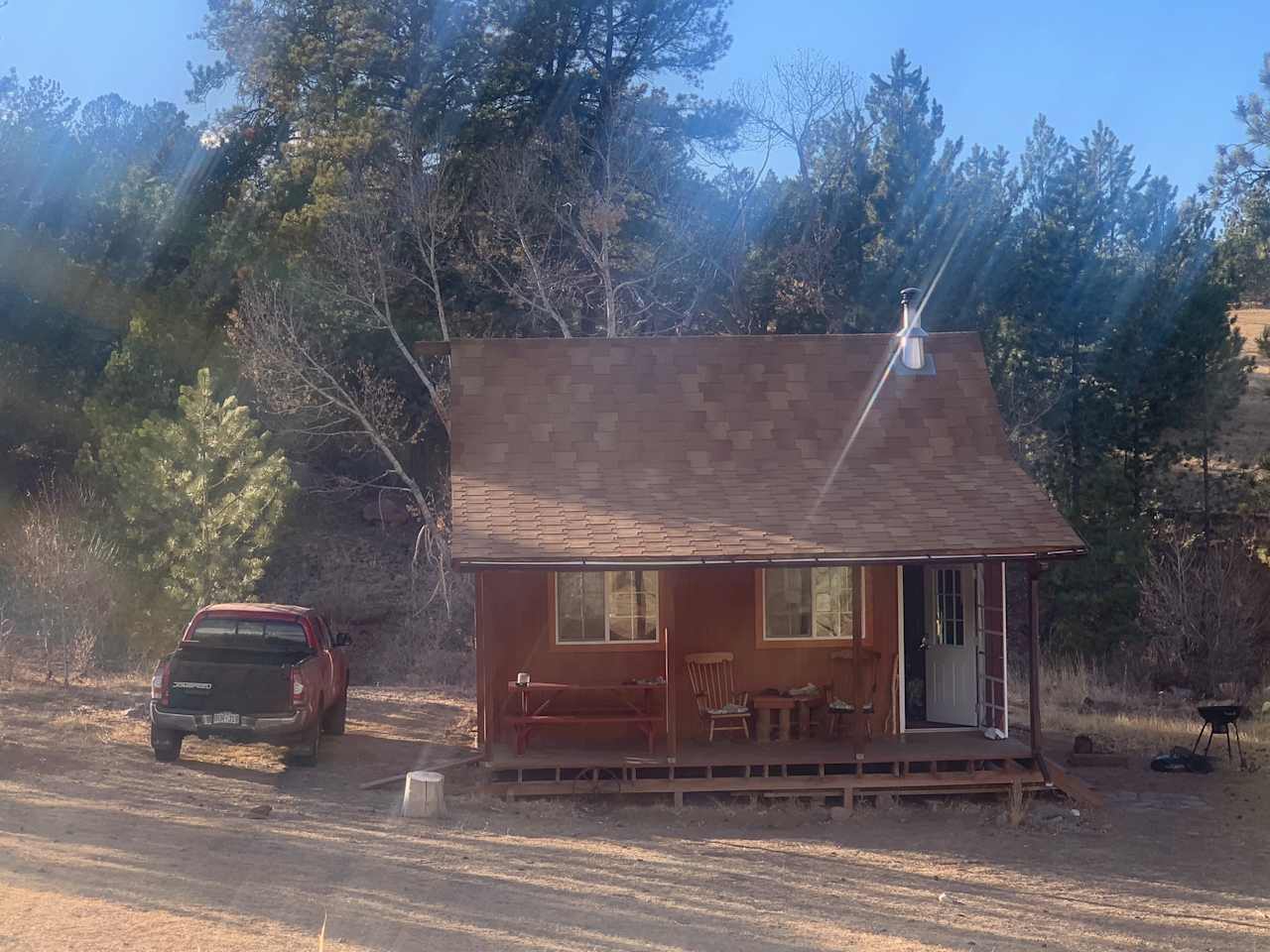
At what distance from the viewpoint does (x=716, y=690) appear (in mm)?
13773

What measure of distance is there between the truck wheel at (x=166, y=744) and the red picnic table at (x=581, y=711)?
360cm

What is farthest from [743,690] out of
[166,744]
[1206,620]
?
[1206,620]

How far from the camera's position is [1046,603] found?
2864cm

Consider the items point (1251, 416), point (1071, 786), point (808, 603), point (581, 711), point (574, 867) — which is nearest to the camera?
point (574, 867)

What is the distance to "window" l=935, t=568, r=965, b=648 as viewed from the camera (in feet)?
47.4

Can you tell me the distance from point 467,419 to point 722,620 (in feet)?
12.0

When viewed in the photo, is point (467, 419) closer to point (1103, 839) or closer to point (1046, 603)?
point (1103, 839)

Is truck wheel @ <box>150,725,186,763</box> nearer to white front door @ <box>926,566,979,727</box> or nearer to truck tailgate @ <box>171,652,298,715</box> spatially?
truck tailgate @ <box>171,652,298,715</box>

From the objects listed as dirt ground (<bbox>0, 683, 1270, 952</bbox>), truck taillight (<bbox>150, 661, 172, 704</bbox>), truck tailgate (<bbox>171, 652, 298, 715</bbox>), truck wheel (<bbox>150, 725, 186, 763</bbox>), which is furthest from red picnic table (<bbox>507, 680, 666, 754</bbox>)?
truck wheel (<bbox>150, 725, 186, 763</bbox>)

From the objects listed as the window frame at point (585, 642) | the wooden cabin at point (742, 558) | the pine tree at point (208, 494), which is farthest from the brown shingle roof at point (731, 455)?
the pine tree at point (208, 494)

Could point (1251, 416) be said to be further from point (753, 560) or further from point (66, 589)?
point (66, 589)

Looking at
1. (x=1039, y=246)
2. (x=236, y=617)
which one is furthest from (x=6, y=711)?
(x=1039, y=246)

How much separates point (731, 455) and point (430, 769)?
4.71 metres

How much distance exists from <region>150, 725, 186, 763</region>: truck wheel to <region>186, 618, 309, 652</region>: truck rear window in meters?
0.99
